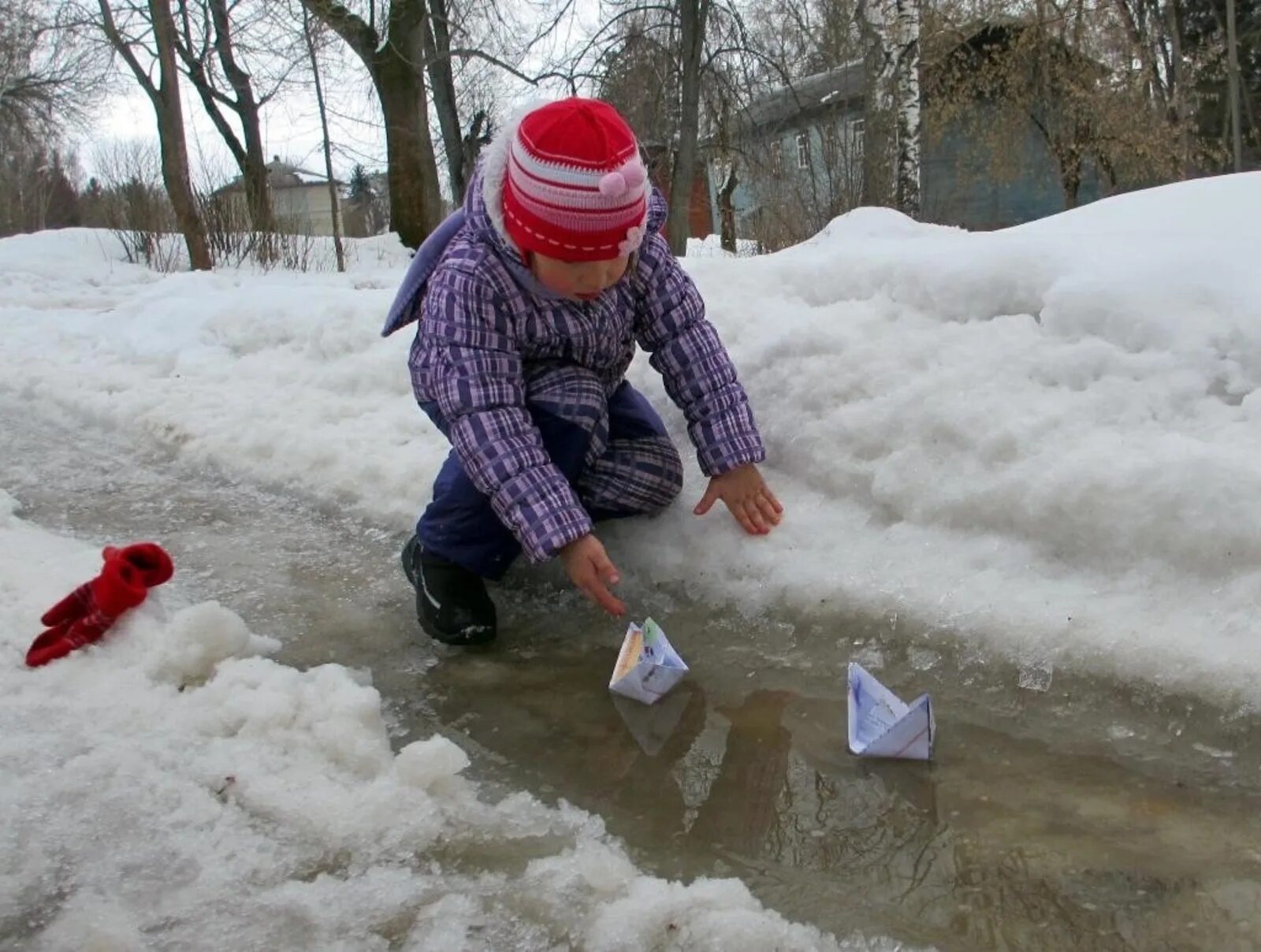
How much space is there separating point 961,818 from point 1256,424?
93 centimetres

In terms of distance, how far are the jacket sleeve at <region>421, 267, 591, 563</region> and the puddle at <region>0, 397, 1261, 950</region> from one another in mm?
279

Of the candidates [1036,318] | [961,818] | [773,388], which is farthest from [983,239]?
[961,818]

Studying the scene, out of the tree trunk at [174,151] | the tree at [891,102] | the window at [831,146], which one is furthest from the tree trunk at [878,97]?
the tree trunk at [174,151]

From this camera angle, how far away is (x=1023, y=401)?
214 centimetres

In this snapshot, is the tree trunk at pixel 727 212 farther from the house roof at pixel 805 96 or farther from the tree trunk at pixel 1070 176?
the tree trunk at pixel 1070 176

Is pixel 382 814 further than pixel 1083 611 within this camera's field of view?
No

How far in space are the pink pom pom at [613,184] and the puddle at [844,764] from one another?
0.80 m

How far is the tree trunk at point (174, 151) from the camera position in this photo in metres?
10.6

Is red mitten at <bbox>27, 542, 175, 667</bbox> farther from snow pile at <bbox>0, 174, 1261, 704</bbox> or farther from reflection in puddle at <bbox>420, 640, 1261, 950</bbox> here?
snow pile at <bbox>0, 174, 1261, 704</bbox>

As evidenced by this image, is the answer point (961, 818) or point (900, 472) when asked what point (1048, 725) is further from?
point (900, 472)

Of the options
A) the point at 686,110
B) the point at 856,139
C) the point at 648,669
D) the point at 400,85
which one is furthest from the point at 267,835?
the point at 856,139

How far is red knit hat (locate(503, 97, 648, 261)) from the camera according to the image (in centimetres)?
181

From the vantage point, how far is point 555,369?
215cm

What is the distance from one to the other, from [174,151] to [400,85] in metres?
2.80
